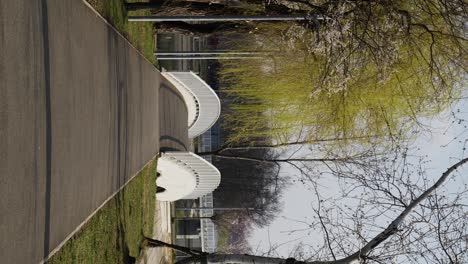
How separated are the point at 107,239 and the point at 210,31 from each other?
14.9ft

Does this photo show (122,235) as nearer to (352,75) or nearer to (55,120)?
(55,120)

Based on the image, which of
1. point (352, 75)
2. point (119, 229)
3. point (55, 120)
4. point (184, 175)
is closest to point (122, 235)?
point (119, 229)

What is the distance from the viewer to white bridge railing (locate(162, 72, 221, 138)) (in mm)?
15672

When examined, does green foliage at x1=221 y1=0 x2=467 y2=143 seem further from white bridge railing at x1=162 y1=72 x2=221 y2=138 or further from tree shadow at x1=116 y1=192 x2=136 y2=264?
tree shadow at x1=116 y1=192 x2=136 y2=264

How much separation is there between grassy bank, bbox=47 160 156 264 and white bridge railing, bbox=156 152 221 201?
99 centimetres

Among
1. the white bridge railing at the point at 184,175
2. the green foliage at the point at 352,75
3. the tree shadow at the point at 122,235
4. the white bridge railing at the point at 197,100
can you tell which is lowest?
the tree shadow at the point at 122,235

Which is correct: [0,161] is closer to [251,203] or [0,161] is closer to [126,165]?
[126,165]

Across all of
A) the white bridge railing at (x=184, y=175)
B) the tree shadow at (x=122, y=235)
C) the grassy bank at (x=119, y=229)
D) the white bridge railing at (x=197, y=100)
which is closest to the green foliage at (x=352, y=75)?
the white bridge railing at (x=197, y=100)

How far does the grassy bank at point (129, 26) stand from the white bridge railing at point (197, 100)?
7.82ft

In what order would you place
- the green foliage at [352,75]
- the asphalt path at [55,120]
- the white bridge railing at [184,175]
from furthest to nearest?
the white bridge railing at [184,175], the green foliage at [352,75], the asphalt path at [55,120]

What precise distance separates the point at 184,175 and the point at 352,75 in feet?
25.1

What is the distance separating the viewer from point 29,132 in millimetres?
5070

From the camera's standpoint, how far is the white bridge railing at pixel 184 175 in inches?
605

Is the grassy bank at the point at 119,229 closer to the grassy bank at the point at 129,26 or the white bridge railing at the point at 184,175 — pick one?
the white bridge railing at the point at 184,175
